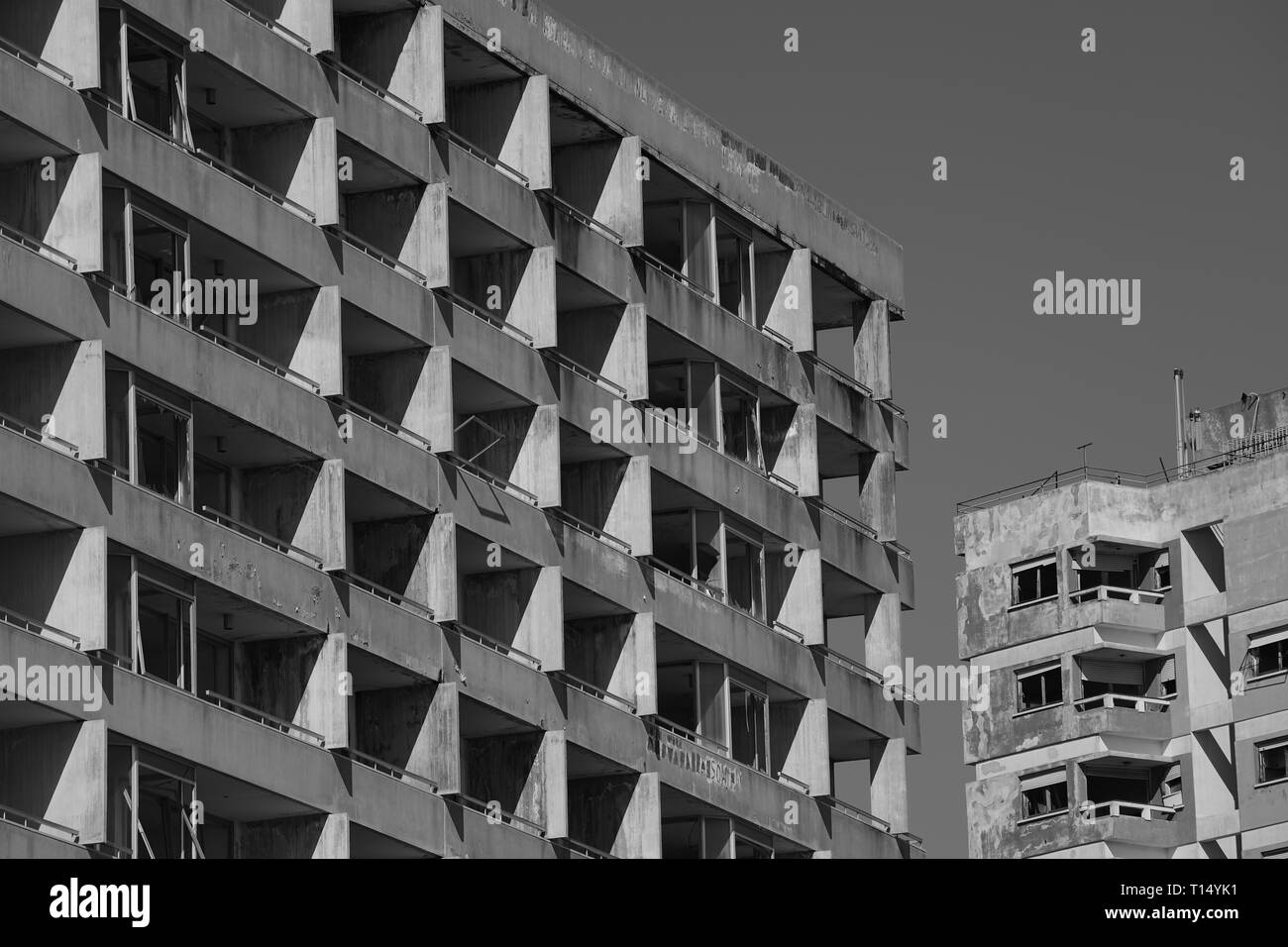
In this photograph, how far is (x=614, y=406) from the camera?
2904 inches

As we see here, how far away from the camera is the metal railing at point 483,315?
2704 inches

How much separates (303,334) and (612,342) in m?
11.9

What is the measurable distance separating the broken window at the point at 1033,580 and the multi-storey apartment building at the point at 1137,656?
65 mm

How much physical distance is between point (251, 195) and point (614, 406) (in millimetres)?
13431

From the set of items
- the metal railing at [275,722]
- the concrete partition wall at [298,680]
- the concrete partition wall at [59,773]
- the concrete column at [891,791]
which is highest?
the concrete column at [891,791]

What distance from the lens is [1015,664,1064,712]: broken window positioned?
349 feet

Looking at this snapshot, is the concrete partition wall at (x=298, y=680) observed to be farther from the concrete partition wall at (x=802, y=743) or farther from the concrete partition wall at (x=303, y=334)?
the concrete partition wall at (x=802, y=743)

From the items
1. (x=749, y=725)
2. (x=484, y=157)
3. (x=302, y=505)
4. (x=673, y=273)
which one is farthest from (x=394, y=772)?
(x=673, y=273)

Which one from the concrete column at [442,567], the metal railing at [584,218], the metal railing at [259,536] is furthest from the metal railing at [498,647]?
the metal railing at [584,218]

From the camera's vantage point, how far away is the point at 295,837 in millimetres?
61656

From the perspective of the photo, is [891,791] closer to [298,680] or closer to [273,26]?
[298,680]

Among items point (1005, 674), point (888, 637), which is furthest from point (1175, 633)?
point (888, 637)

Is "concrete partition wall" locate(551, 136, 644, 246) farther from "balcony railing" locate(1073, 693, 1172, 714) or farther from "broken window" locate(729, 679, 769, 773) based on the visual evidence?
"balcony railing" locate(1073, 693, 1172, 714)

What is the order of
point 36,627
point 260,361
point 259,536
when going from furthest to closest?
point 260,361, point 259,536, point 36,627
